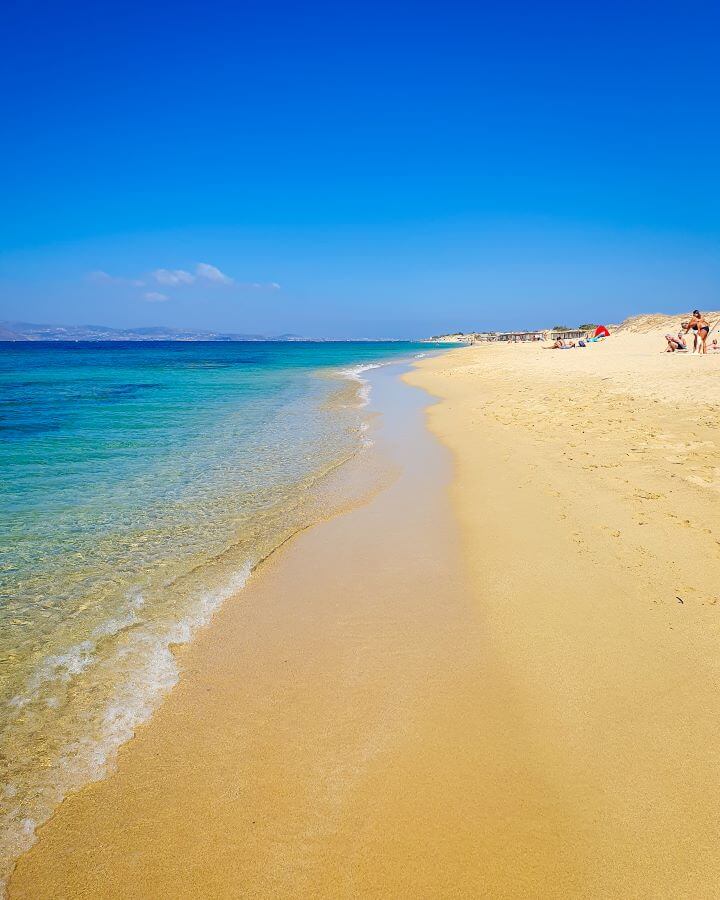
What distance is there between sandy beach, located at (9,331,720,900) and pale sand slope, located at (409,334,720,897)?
0.02 m

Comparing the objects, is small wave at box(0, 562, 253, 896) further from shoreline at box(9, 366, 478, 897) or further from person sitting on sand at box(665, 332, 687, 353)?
person sitting on sand at box(665, 332, 687, 353)

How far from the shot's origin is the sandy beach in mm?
2174

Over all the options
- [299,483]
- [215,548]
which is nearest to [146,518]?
[215,548]

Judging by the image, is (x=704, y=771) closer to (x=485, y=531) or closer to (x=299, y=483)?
(x=485, y=531)

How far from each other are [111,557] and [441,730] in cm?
413

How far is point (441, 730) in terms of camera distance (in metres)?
2.93

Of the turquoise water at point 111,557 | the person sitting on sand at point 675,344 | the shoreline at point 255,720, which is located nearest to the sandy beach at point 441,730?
the shoreline at point 255,720

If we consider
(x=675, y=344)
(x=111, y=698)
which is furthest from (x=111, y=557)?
(x=675, y=344)

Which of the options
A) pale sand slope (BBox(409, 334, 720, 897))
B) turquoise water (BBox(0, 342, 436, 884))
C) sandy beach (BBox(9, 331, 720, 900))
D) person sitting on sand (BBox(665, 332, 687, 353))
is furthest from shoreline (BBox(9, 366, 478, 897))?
person sitting on sand (BBox(665, 332, 687, 353))

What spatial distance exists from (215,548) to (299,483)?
276 cm

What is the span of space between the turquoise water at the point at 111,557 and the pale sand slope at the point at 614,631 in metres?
2.42

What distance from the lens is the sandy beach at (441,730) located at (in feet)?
7.13

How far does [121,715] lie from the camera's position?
3160 millimetres

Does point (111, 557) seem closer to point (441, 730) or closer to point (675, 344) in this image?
point (441, 730)
